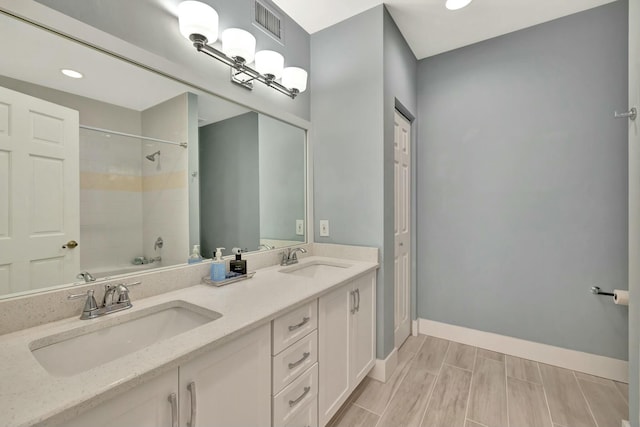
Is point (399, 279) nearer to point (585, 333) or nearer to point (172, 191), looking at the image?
point (585, 333)

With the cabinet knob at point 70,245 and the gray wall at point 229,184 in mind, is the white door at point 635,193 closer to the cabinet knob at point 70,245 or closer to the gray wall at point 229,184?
the gray wall at point 229,184

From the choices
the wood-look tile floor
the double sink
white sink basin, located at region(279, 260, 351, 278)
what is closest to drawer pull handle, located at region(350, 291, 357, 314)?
white sink basin, located at region(279, 260, 351, 278)

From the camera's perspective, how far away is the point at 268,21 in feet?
5.69

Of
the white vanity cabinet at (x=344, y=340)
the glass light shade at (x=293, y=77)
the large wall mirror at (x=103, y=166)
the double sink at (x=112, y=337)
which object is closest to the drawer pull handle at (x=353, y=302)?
the white vanity cabinet at (x=344, y=340)

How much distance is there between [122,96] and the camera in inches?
44.1

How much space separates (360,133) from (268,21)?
951mm

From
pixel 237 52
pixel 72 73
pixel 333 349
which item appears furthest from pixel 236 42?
pixel 333 349

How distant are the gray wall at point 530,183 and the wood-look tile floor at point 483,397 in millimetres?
281

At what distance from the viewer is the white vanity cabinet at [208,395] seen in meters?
0.62

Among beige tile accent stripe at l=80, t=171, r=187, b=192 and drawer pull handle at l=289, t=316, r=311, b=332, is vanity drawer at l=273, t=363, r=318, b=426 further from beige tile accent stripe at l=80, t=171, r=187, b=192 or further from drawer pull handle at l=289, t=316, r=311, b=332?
beige tile accent stripe at l=80, t=171, r=187, b=192

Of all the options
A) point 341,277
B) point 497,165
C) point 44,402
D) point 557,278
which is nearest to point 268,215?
point 341,277

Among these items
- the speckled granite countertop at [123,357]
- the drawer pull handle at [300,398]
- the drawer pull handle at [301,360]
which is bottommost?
the drawer pull handle at [300,398]

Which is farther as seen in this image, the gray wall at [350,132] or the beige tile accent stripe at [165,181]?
the gray wall at [350,132]

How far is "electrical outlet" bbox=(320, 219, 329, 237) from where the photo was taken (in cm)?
208
